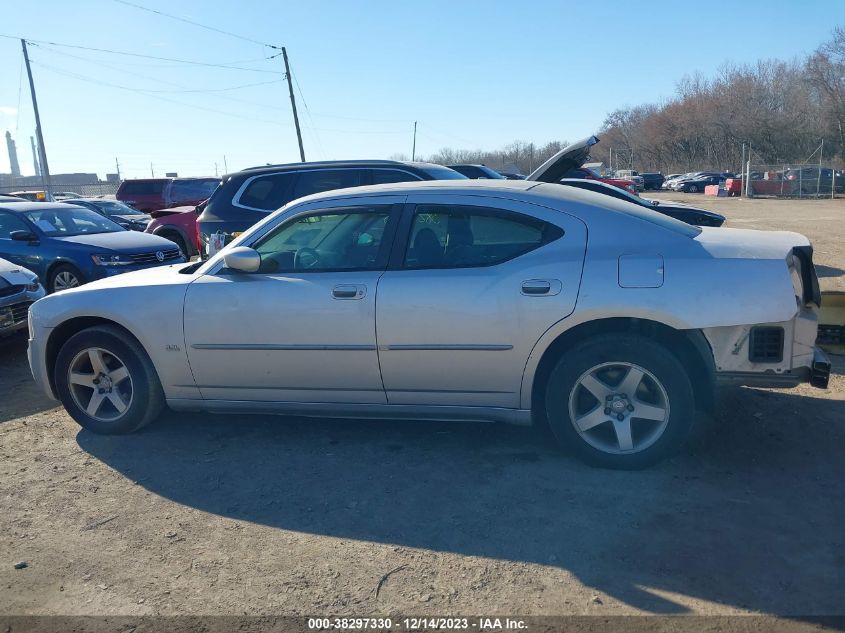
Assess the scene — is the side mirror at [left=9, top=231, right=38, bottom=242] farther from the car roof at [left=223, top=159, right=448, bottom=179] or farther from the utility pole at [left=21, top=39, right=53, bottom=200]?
the utility pole at [left=21, top=39, right=53, bottom=200]

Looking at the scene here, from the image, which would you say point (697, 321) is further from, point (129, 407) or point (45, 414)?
point (45, 414)

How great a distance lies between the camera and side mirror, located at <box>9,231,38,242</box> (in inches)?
388

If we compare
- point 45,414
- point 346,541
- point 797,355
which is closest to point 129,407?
point 45,414

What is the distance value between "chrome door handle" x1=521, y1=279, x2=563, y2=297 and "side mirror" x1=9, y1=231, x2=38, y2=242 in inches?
338

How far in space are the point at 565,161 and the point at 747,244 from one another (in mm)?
2199

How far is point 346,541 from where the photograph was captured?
3.41 m

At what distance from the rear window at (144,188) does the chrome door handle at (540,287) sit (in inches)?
831

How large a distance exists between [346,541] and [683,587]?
5.04 feet

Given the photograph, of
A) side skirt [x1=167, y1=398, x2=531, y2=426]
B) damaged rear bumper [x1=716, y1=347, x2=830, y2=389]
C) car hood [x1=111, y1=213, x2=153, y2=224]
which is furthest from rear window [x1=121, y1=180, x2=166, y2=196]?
damaged rear bumper [x1=716, y1=347, x2=830, y2=389]

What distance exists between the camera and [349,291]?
4219 millimetres

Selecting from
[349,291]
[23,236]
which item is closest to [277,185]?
[23,236]

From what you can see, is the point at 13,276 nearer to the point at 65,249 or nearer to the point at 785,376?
the point at 65,249

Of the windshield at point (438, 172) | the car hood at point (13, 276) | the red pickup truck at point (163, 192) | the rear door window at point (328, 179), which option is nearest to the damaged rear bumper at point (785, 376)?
the windshield at point (438, 172)

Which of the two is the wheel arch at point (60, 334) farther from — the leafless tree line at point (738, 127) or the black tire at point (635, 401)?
the leafless tree line at point (738, 127)
